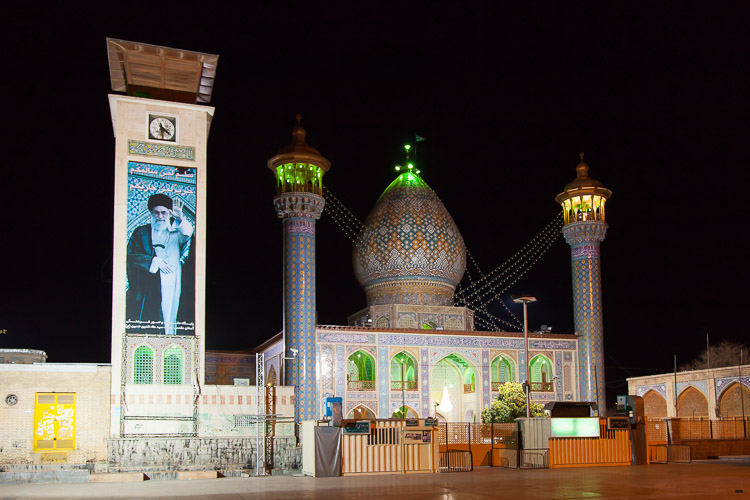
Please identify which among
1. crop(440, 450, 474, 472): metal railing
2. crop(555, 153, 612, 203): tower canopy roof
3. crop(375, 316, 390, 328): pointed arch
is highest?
crop(555, 153, 612, 203): tower canopy roof

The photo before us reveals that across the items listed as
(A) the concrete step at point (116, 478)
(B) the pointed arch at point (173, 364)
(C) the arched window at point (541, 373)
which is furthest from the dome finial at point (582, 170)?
(A) the concrete step at point (116, 478)

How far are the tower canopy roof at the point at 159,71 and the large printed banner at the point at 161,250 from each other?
2537 mm

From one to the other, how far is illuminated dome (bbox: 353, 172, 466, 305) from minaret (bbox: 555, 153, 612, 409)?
4.17 m

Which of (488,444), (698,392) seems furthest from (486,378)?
(698,392)

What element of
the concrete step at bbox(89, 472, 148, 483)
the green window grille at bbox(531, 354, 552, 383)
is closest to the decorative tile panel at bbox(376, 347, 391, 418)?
the green window grille at bbox(531, 354, 552, 383)

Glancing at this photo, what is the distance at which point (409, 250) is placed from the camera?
102 ft

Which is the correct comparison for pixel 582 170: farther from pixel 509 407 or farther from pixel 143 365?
pixel 143 365

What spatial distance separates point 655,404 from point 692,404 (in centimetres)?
259

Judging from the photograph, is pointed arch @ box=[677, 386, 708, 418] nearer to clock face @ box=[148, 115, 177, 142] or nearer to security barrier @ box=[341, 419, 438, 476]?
security barrier @ box=[341, 419, 438, 476]

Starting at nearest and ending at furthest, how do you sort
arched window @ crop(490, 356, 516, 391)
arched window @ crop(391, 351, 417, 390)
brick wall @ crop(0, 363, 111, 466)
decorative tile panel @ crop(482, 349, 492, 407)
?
1. brick wall @ crop(0, 363, 111, 466)
2. arched window @ crop(391, 351, 417, 390)
3. decorative tile panel @ crop(482, 349, 492, 407)
4. arched window @ crop(490, 356, 516, 391)

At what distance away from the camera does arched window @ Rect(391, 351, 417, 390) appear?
27686 millimetres

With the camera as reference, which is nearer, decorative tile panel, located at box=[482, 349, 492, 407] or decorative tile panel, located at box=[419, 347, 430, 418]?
decorative tile panel, located at box=[419, 347, 430, 418]

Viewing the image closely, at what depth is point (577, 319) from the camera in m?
29.9

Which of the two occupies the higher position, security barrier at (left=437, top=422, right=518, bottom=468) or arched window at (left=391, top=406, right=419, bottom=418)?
arched window at (left=391, top=406, right=419, bottom=418)
